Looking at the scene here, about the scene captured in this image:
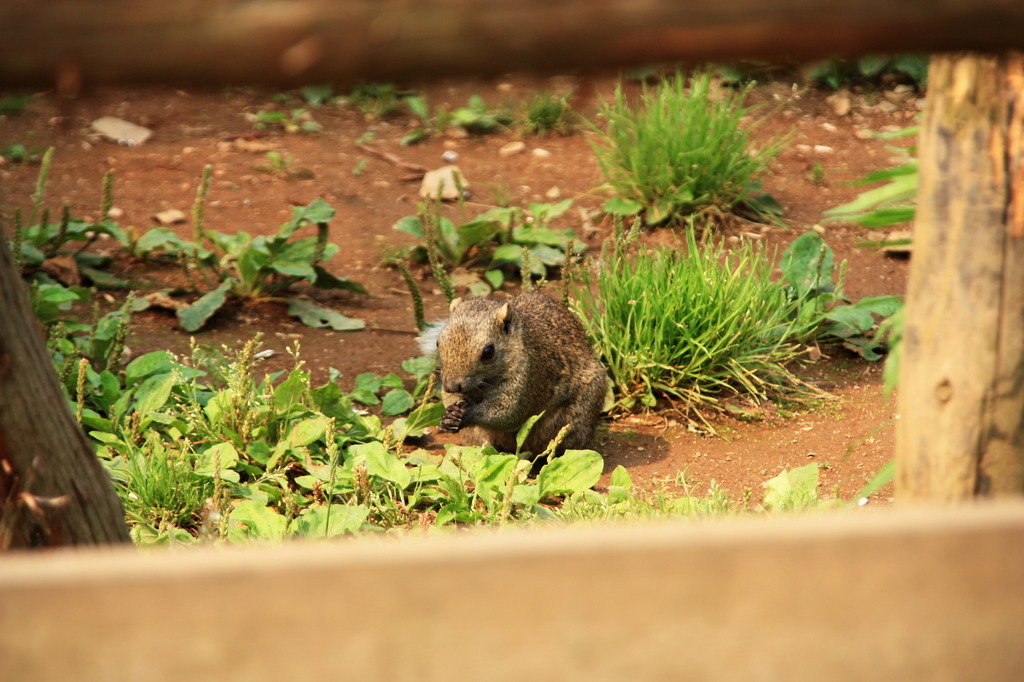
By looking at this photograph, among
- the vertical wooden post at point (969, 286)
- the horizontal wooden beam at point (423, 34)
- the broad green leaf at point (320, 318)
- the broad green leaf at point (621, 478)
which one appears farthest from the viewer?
the broad green leaf at point (320, 318)

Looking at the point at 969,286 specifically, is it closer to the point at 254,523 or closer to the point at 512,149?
the point at 254,523

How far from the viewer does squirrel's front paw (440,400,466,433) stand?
443 centimetres

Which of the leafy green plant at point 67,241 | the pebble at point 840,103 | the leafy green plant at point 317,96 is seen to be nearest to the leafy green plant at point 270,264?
the leafy green plant at point 67,241

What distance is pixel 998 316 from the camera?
1.60 metres

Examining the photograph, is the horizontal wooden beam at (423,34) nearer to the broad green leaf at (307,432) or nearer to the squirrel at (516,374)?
the broad green leaf at (307,432)

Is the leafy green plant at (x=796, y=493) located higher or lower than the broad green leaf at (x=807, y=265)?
lower

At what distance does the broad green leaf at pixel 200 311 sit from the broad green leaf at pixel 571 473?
6.88 feet

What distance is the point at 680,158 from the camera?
589 centimetres

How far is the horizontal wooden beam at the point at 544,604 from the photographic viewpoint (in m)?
1.21

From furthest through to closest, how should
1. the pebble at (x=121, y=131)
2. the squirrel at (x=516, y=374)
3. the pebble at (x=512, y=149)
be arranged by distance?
the pebble at (x=512, y=149), the pebble at (x=121, y=131), the squirrel at (x=516, y=374)

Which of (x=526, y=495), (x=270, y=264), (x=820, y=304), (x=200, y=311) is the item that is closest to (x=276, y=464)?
(x=526, y=495)

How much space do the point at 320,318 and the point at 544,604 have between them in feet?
14.0

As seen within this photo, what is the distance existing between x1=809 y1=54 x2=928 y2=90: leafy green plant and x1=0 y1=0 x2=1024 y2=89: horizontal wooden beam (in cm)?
744

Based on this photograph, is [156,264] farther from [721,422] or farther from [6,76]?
[6,76]
